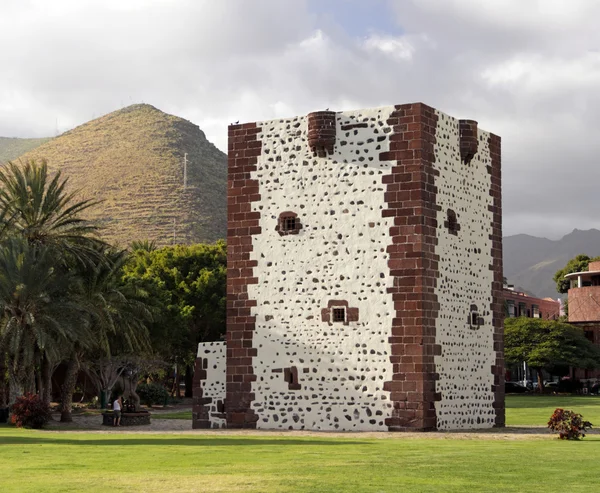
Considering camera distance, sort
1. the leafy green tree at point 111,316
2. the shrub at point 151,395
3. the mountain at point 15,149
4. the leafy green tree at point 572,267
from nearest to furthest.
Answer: the leafy green tree at point 111,316, the shrub at point 151,395, the leafy green tree at point 572,267, the mountain at point 15,149

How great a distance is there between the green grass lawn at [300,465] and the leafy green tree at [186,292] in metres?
30.3

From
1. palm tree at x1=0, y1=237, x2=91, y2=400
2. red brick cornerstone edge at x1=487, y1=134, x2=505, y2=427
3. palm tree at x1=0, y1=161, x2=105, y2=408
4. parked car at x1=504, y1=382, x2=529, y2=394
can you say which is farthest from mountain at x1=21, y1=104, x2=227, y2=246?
red brick cornerstone edge at x1=487, y1=134, x2=505, y2=427

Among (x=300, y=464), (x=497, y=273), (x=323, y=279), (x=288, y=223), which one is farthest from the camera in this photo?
(x=497, y=273)

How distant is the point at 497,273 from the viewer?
90.5ft

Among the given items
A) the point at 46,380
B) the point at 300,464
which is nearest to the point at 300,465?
the point at 300,464

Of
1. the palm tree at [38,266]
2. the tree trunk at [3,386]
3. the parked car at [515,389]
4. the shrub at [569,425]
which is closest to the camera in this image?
the shrub at [569,425]

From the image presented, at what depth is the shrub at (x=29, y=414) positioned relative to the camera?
29.5 m

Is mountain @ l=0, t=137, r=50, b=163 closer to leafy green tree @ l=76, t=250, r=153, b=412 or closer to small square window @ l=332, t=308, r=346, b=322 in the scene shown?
leafy green tree @ l=76, t=250, r=153, b=412

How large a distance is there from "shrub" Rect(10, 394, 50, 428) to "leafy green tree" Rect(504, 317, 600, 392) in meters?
39.0

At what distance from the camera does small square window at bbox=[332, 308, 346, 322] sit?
25.0 m

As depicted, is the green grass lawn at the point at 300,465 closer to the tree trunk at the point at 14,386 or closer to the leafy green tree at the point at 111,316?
the tree trunk at the point at 14,386

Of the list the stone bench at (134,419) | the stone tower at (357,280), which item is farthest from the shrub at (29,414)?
the stone tower at (357,280)

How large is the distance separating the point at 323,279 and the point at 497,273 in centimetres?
518

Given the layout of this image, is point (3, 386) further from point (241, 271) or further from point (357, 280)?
point (357, 280)
